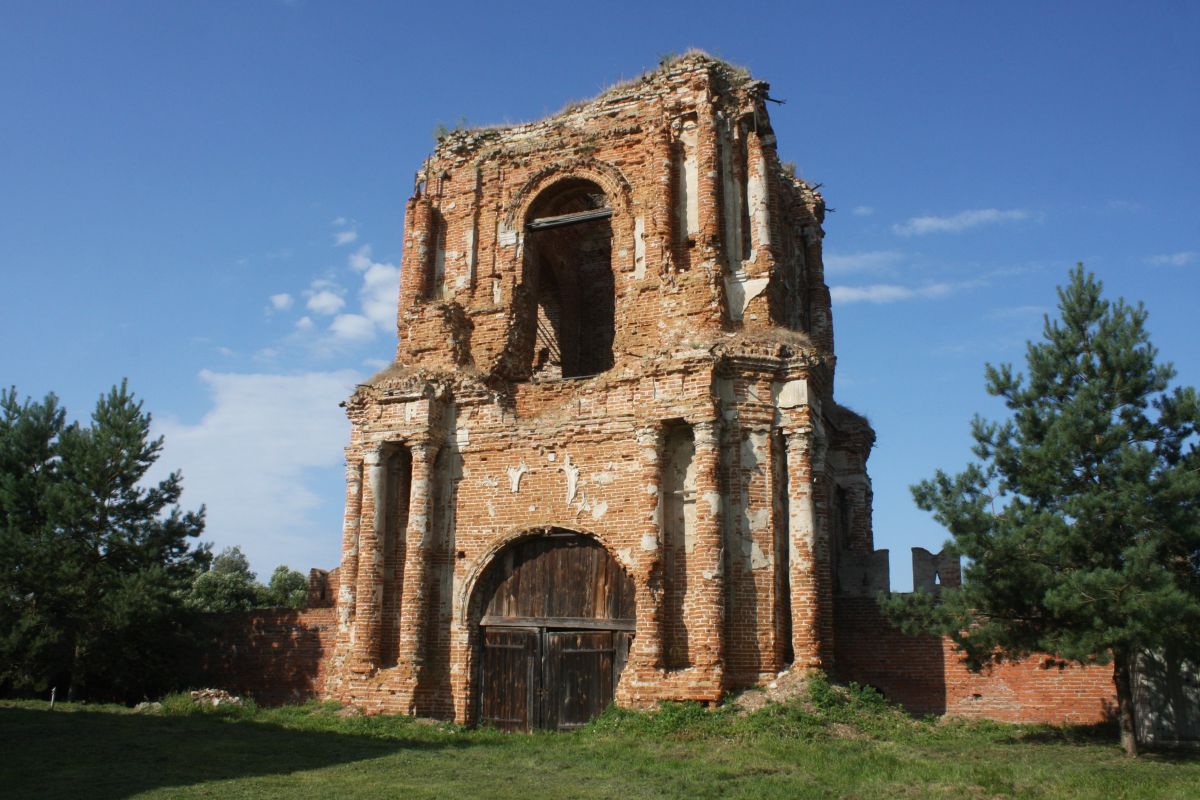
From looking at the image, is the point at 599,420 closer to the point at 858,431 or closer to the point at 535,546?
the point at 535,546

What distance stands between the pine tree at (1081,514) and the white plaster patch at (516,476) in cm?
573

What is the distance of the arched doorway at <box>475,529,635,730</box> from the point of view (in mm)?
14164

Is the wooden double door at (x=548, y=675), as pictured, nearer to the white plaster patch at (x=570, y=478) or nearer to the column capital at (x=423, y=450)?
the white plaster patch at (x=570, y=478)

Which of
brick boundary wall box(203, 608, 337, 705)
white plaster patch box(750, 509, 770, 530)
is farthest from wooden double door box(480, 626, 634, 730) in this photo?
brick boundary wall box(203, 608, 337, 705)

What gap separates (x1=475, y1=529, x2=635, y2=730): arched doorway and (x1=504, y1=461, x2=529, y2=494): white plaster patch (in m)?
0.80

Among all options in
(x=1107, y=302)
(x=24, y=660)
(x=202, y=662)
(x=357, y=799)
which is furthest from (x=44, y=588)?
(x=1107, y=302)

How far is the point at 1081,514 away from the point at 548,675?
24.4ft

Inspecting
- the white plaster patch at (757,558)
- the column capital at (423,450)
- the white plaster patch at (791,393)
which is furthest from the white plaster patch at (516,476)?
the white plaster patch at (791,393)

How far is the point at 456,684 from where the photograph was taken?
581 inches

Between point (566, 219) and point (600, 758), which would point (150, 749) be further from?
point (566, 219)

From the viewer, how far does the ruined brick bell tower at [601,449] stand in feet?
45.1

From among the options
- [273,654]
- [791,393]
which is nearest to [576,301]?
[791,393]

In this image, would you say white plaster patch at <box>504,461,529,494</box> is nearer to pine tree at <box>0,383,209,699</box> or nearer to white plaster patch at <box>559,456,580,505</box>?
white plaster patch at <box>559,456,580,505</box>

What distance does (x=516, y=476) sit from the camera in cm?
1535
